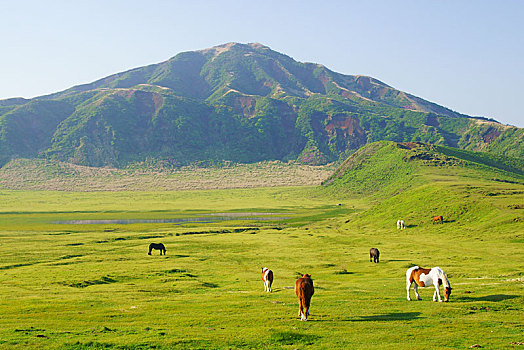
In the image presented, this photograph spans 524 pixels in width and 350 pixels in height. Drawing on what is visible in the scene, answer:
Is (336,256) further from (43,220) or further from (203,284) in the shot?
(43,220)

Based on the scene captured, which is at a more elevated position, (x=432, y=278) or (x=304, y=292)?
(x=304, y=292)

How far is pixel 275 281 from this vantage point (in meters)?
45.8

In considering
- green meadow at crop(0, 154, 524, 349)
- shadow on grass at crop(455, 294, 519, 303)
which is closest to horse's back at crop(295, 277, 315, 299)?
green meadow at crop(0, 154, 524, 349)

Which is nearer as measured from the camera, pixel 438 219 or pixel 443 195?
pixel 438 219

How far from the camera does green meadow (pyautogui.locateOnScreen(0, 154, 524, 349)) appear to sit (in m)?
23.7

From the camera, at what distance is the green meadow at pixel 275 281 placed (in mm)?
23719

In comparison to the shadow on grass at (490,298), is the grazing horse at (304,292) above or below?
above

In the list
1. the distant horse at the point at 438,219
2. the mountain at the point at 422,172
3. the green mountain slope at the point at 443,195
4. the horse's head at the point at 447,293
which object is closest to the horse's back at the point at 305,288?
the horse's head at the point at 447,293

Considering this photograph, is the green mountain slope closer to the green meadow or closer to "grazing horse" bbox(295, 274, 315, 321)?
the green meadow

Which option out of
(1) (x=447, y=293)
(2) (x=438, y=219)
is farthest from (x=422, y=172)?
(1) (x=447, y=293)

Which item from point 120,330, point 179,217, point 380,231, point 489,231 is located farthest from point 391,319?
point 179,217

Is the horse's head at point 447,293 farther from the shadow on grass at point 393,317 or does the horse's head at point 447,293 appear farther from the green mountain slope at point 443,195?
the green mountain slope at point 443,195

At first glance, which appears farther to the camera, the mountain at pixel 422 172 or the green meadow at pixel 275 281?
the mountain at pixel 422 172

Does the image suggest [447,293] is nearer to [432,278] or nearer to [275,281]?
[432,278]
